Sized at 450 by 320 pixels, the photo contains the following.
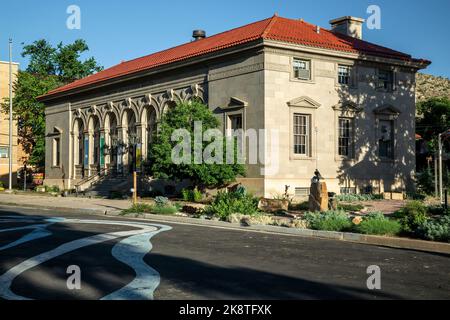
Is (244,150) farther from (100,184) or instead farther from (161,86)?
(100,184)

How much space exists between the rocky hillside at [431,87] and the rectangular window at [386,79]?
59080 millimetres

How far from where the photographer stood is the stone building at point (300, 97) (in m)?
30.0

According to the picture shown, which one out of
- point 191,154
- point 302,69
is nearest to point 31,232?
point 191,154

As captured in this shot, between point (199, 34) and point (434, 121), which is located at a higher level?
point (199, 34)

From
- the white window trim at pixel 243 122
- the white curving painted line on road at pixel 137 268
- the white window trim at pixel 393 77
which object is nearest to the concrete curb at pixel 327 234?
the white curving painted line on road at pixel 137 268

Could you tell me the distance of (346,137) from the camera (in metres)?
32.9

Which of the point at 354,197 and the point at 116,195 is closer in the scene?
the point at 354,197

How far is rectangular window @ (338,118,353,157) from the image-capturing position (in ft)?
107

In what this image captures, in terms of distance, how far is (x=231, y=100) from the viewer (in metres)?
31.3

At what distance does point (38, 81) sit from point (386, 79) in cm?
3622

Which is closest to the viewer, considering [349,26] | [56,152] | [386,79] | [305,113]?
[305,113]

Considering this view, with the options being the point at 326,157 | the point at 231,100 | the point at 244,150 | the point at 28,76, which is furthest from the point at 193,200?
the point at 28,76

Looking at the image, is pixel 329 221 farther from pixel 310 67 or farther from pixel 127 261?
pixel 310 67
